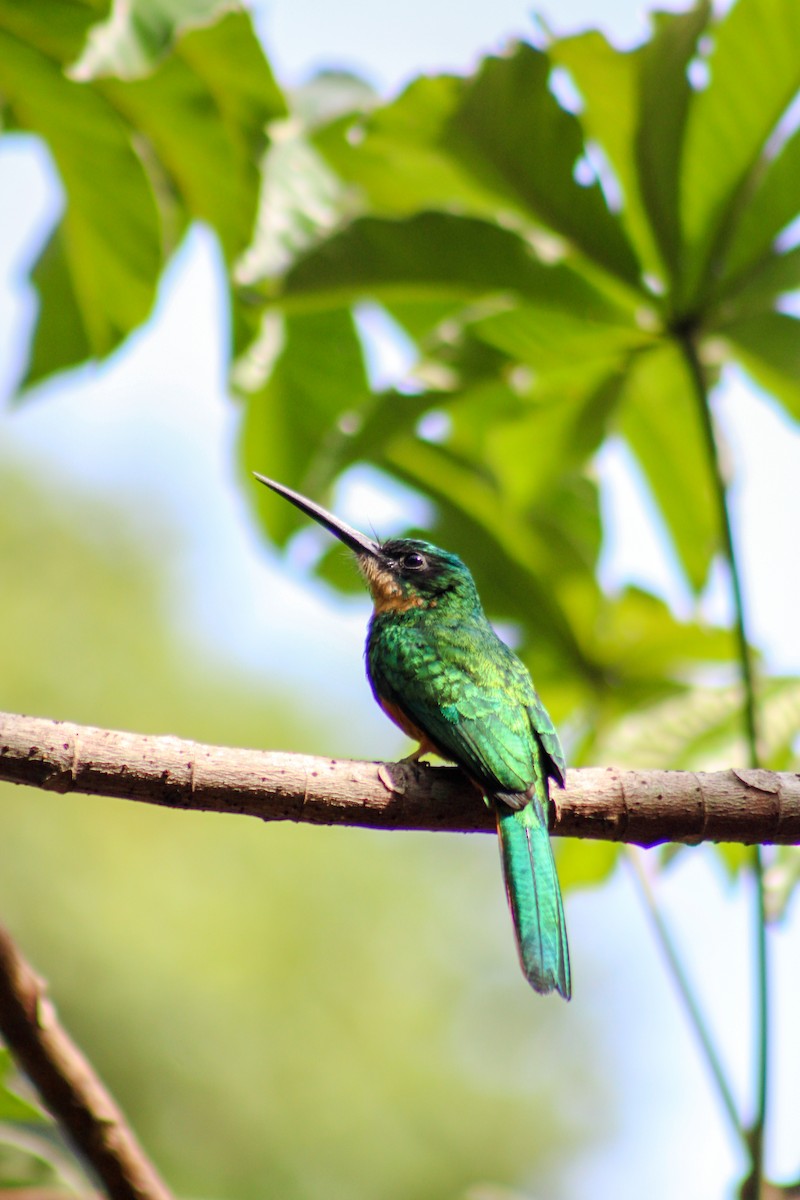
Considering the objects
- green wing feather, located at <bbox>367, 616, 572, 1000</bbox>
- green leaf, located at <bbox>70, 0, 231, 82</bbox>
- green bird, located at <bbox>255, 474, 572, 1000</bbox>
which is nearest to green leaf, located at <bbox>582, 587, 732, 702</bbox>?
green bird, located at <bbox>255, 474, 572, 1000</bbox>

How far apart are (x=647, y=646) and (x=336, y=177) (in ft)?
4.82

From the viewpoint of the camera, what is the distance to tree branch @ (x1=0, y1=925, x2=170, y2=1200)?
177cm

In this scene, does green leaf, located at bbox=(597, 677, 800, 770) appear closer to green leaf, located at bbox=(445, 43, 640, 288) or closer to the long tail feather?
the long tail feather

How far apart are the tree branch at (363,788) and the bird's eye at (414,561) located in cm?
105

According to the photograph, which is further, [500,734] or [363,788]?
[500,734]

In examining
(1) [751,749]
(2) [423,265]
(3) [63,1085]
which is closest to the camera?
(3) [63,1085]

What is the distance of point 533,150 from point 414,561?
101 cm

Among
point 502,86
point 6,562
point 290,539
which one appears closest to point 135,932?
point 6,562

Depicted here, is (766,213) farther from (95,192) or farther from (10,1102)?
(10,1102)

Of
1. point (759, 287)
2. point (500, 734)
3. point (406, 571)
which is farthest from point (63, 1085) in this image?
point (759, 287)

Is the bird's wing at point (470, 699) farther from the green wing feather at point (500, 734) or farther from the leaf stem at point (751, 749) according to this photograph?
the leaf stem at point (751, 749)

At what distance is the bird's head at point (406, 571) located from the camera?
118 inches

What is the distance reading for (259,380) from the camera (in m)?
3.02

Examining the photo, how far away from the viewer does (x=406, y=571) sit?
309cm
